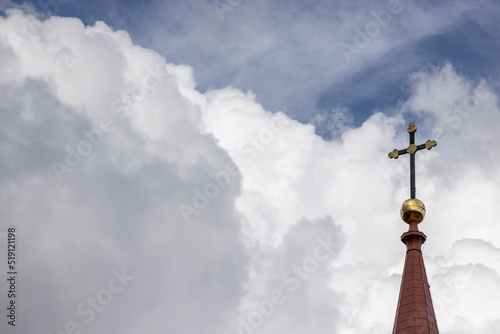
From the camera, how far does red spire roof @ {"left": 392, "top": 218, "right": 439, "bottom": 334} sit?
133 ft

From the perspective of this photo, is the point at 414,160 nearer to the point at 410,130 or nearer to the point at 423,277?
the point at 410,130

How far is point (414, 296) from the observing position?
4209cm

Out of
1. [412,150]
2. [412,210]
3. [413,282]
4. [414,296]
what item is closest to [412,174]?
[412,150]

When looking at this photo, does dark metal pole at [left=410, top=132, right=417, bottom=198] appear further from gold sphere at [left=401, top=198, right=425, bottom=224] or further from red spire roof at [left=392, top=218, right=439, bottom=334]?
red spire roof at [left=392, top=218, right=439, bottom=334]

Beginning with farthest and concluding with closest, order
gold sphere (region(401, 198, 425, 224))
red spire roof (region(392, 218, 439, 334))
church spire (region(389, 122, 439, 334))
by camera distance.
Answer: gold sphere (region(401, 198, 425, 224)), church spire (region(389, 122, 439, 334)), red spire roof (region(392, 218, 439, 334))

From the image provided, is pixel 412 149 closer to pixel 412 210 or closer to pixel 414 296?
pixel 412 210

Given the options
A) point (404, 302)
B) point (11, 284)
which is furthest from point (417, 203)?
point (11, 284)

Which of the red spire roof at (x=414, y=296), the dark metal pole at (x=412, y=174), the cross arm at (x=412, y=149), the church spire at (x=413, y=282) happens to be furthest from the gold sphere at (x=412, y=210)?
the cross arm at (x=412, y=149)

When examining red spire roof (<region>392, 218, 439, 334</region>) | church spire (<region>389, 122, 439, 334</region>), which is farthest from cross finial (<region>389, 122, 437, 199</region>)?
red spire roof (<region>392, 218, 439, 334</region>)

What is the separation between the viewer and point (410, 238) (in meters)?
45.2

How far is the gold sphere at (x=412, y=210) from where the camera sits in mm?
46062

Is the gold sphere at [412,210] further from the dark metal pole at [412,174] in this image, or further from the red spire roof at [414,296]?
the dark metal pole at [412,174]

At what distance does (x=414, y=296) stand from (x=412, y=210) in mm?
5792

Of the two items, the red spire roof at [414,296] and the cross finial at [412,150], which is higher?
the cross finial at [412,150]
